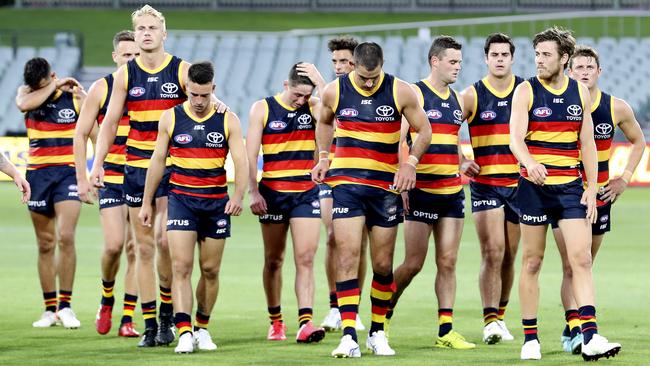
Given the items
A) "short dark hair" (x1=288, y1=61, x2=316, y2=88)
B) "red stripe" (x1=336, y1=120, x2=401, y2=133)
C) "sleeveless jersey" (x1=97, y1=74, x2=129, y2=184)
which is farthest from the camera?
"sleeveless jersey" (x1=97, y1=74, x2=129, y2=184)

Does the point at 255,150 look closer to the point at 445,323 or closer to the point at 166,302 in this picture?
the point at 166,302

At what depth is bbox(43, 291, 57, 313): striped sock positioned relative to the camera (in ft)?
41.5

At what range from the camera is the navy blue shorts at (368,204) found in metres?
10.4

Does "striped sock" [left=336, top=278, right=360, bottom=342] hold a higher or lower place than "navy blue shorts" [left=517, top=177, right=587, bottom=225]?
lower

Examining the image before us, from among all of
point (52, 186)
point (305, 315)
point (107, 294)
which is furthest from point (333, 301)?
point (52, 186)

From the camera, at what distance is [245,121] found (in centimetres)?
3378

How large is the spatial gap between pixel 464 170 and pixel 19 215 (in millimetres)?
15110

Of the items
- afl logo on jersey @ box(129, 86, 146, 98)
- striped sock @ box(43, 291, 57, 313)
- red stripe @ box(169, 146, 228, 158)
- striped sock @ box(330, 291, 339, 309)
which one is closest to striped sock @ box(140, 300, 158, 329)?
red stripe @ box(169, 146, 228, 158)

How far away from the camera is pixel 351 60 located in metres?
12.0

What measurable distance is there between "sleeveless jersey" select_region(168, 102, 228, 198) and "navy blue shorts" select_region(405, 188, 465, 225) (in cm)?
160

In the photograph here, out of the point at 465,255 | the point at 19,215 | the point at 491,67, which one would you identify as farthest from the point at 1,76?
the point at 491,67

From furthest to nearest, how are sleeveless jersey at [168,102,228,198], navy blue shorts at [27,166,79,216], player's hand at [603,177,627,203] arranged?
1. navy blue shorts at [27,166,79,216]
2. player's hand at [603,177,627,203]
3. sleeveless jersey at [168,102,228,198]

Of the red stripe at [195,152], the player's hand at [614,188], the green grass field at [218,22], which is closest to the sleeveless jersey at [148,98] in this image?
the red stripe at [195,152]

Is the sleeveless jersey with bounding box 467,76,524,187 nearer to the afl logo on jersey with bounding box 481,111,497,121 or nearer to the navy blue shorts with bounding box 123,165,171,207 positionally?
the afl logo on jersey with bounding box 481,111,497,121
